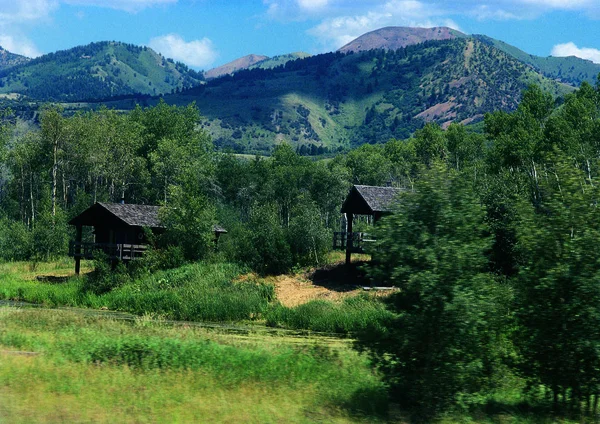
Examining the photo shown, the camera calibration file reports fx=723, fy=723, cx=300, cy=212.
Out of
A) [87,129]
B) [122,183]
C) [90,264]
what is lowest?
[90,264]

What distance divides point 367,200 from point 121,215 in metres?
18.9

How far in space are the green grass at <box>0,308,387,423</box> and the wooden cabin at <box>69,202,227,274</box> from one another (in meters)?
30.8

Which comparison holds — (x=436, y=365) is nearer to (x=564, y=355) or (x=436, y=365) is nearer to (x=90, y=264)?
(x=564, y=355)

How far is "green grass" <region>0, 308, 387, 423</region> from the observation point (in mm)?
15016

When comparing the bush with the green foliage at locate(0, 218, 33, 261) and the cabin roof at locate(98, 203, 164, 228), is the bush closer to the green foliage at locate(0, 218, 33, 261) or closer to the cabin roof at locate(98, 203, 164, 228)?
the cabin roof at locate(98, 203, 164, 228)

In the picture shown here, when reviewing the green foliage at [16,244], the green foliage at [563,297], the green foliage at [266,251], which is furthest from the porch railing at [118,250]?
the green foliage at [563,297]

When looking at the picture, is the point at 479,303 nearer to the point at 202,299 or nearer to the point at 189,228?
the point at 202,299

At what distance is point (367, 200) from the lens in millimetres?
53000

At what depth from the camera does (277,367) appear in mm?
19453

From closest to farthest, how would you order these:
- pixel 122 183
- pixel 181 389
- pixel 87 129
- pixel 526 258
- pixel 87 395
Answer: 1. pixel 87 395
2. pixel 181 389
3. pixel 526 258
4. pixel 87 129
5. pixel 122 183

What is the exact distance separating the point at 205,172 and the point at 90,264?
1421 inches

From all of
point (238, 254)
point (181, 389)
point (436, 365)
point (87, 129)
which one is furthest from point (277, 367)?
point (87, 129)

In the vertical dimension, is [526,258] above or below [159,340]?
above

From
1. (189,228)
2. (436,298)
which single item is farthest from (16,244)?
(436,298)
